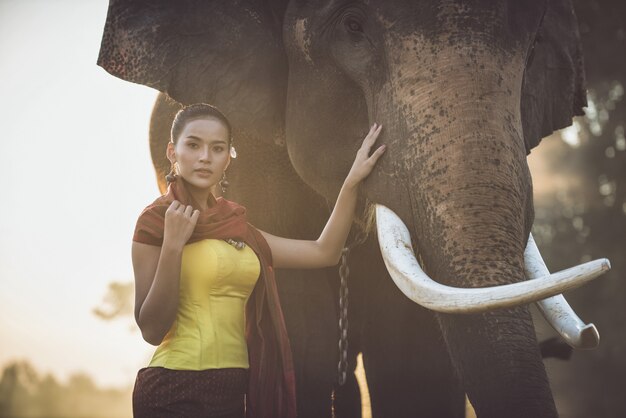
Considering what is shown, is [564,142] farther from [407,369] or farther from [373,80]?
[373,80]

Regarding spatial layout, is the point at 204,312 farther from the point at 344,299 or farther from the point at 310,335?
the point at 310,335

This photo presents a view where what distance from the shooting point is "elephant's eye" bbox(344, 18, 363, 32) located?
3.11 meters

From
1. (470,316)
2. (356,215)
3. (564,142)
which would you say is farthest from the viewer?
(564,142)

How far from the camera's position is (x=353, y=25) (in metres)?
3.12

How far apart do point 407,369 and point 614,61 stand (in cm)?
1070

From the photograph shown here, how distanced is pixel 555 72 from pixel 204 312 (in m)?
2.38

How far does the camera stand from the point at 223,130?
2.63 m

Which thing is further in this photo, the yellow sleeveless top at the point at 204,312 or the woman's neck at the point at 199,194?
the woman's neck at the point at 199,194

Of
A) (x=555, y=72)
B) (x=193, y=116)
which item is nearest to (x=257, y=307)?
(x=193, y=116)

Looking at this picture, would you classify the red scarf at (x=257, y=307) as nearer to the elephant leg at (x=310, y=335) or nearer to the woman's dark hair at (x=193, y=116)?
the woman's dark hair at (x=193, y=116)

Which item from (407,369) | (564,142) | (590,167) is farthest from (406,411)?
(564,142)

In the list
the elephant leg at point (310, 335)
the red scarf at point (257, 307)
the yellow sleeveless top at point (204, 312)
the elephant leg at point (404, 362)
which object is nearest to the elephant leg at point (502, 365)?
the red scarf at point (257, 307)

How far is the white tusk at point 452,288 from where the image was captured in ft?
6.70

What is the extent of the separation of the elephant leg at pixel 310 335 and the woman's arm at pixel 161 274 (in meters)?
1.45
